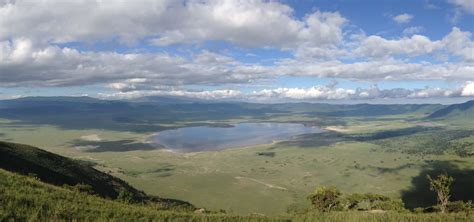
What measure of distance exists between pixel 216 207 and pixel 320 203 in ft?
291

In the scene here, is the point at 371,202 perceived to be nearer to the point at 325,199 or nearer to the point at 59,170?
the point at 325,199

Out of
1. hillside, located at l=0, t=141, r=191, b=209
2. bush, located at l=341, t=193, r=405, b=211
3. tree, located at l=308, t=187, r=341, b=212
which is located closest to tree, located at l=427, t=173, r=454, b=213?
bush, located at l=341, t=193, r=405, b=211

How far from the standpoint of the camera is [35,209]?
18188 mm

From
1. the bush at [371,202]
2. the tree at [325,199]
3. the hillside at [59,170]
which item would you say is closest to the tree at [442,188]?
the bush at [371,202]

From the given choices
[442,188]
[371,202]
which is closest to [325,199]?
[371,202]

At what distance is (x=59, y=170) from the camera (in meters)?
106

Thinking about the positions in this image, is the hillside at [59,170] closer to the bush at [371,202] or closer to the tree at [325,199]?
the tree at [325,199]

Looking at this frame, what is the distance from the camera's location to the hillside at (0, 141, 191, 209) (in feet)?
292

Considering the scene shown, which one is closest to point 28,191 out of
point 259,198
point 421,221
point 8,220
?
point 8,220

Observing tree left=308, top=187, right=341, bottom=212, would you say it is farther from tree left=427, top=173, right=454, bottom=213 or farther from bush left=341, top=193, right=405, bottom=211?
tree left=427, top=173, right=454, bottom=213

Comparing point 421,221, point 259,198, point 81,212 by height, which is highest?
point 81,212

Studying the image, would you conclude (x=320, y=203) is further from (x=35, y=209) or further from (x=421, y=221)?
(x=35, y=209)

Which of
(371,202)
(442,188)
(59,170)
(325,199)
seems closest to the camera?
(442,188)

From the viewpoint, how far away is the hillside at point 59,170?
89125 millimetres
